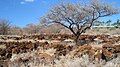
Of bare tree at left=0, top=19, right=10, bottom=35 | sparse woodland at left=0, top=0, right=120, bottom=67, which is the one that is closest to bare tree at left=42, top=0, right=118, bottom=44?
sparse woodland at left=0, top=0, right=120, bottom=67

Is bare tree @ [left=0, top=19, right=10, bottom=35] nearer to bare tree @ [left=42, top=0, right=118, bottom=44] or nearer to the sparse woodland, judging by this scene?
the sparse woodland

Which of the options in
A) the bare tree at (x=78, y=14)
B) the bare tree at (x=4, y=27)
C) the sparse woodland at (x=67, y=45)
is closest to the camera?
the sparse woodland at (x=67, y=45)

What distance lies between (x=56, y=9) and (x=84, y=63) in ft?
67.8

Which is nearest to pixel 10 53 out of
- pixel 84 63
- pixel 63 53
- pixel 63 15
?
pixel 63 53

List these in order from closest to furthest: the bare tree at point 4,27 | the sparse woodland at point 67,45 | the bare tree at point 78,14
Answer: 1. the sparse woodland at point 67,45
2. the bare tree at point 78,14
3. the bare tree at point 4,27

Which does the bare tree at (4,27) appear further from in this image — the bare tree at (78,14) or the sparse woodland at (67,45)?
the bare tree at (78,14)

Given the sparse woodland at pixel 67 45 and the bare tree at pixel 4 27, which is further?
the bare tree at pixel 4 27

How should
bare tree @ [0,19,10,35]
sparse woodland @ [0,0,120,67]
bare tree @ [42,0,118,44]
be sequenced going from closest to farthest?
sparse woodland @ [0,0,120,67] → bare tree @ [42,0,118,44] → bare tree @ [0,19,10,35]

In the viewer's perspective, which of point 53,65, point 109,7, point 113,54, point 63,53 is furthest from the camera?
point 109,7

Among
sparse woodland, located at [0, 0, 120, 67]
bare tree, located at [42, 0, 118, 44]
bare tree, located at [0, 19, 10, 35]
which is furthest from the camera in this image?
bare tree, located at [0, 19, 10, 35]

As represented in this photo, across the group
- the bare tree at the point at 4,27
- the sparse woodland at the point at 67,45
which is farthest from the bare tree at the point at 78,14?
the bare tree at the point at 4,27

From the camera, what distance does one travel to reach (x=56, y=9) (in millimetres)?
31953

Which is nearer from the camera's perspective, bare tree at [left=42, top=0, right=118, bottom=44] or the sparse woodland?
the sparse woodland

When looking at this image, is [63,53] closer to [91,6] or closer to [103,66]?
[103,66]
